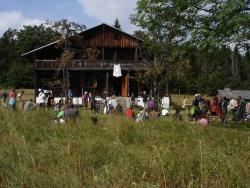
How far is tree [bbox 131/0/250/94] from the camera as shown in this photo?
15141 millimetres

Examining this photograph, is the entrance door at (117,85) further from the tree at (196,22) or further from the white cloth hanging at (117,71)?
the tree at (196,22)

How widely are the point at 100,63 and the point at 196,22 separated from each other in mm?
30393

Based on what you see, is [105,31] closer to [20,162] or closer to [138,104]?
[138,104]

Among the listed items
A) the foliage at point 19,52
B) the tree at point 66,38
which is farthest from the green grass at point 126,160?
the foliage at point 19,52

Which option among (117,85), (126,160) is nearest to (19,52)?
(117,85)

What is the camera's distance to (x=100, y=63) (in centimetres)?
4781

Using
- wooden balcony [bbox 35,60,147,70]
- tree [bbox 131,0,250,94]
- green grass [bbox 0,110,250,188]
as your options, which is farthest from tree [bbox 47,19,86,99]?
green grass [bbox 0,110,250,188]

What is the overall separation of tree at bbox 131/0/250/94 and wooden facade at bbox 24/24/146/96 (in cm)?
2665

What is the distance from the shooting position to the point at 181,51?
18391 mm

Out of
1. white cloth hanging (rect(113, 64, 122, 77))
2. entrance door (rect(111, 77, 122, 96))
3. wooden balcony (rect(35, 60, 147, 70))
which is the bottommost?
entrance door (rect(111, 77, 122, 96))

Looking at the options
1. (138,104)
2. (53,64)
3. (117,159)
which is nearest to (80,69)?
(53,64)

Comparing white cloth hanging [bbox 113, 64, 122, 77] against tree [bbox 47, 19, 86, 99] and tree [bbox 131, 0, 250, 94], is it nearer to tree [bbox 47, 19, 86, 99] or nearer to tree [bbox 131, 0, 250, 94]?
tree [bbox 47, 19, 86, 99]

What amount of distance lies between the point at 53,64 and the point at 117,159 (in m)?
42.0

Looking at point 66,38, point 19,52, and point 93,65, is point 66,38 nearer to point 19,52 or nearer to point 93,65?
point 93,65
